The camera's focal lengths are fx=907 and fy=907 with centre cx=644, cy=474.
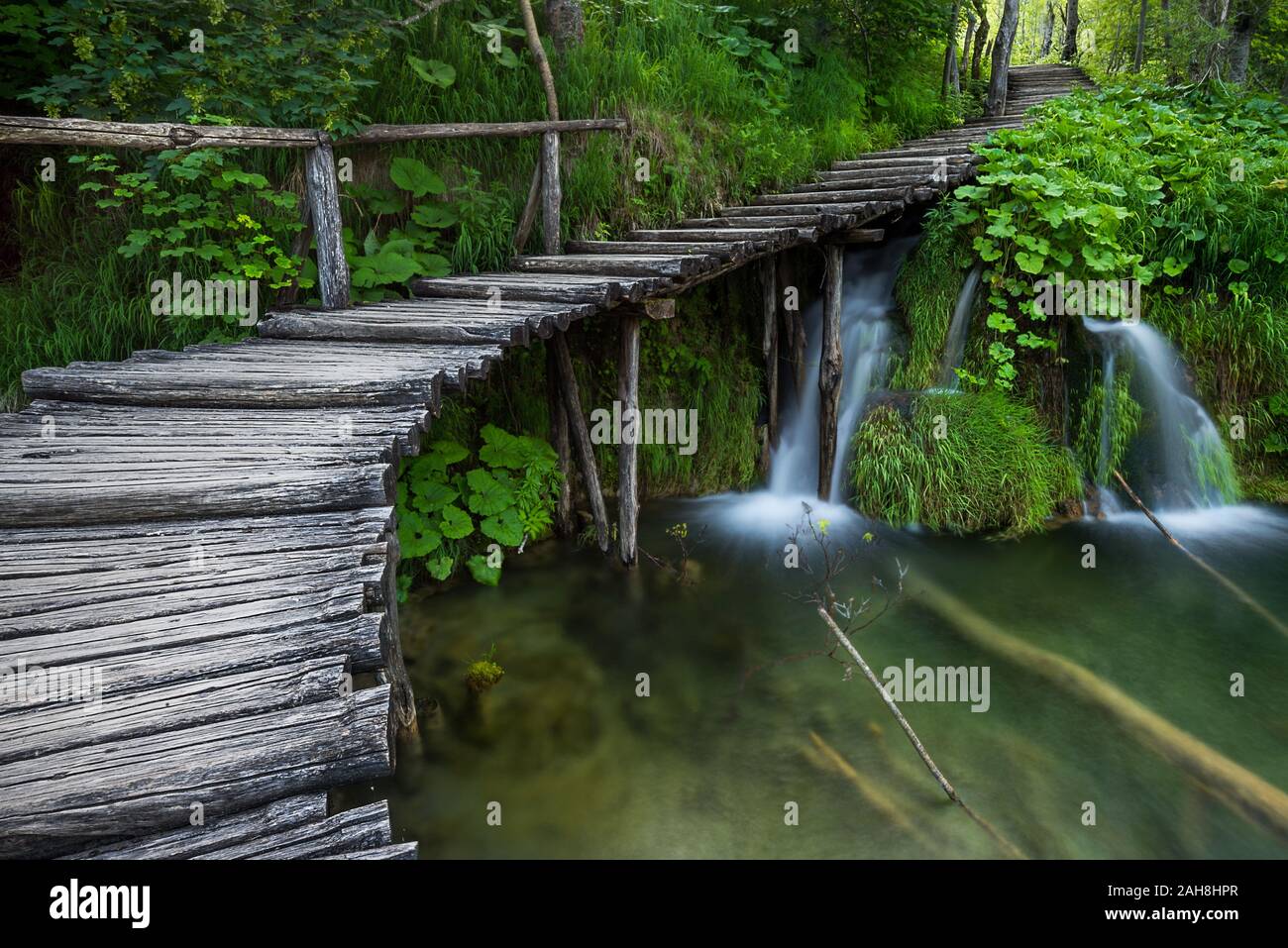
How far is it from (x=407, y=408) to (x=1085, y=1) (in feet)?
130

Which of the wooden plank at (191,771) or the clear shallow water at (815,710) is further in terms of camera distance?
the clear shallow water at (815,710)

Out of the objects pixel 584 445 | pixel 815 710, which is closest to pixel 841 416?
pixel 584 445

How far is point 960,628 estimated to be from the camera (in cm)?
659

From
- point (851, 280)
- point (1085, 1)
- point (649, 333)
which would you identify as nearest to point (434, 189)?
point (649, 333)

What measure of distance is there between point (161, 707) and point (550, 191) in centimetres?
577

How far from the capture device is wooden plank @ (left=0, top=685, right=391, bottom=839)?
2004 mm

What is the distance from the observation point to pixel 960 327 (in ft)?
28.9

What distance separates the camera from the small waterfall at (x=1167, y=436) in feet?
27.4

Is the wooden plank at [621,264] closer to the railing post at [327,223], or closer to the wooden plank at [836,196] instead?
the railing post at [327,223]

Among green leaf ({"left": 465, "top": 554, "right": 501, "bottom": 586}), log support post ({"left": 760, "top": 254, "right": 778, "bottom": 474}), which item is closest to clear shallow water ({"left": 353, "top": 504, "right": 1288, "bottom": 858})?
green leaf ({"left": 465, "top": 554, "right": 501, "bottom": 586})

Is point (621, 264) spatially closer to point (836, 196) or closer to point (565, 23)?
point (836, 196)

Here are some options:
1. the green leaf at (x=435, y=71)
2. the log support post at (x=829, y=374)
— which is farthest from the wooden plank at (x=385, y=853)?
the log support post at (x=829, y=374)

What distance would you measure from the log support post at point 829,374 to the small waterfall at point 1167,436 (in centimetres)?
247

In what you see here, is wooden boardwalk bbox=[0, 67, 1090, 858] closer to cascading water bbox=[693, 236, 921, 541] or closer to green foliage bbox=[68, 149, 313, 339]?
green foliage bbox=[68, 149, 313, 339]
